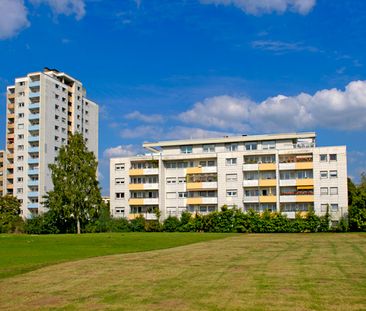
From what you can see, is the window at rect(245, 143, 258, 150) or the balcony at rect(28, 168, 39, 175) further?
the balcony at rect(28, 168, 39, 175)

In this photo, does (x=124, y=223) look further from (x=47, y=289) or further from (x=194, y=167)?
(x=47, y=289)

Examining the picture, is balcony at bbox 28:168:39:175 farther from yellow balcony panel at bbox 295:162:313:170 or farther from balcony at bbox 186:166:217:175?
yellow balcony panel at bbox 295:162:313:170

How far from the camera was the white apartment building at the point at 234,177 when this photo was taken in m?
80.8

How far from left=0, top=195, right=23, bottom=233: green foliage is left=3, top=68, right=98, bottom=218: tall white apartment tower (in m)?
10.3

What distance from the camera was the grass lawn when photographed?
12875mm

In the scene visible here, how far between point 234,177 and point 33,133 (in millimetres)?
55311

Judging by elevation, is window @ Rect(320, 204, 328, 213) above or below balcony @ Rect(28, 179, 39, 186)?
below

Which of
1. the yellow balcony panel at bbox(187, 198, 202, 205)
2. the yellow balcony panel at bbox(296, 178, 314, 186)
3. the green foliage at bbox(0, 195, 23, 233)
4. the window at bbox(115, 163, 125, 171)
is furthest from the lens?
the window at bbox(115, 163, 125, 171)

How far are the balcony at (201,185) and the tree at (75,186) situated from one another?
17481 mm

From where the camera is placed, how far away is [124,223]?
85250 millimetres

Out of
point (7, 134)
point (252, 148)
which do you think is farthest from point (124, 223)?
point (7, 134)

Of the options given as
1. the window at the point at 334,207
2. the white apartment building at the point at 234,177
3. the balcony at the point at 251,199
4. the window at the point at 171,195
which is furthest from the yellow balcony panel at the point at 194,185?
the window at the point at 334,207

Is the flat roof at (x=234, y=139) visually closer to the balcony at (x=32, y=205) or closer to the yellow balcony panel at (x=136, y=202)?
the yellow balcony panel at (x=136, y=202)

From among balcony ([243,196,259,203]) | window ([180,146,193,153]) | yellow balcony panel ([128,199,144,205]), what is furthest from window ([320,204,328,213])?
yellow balcony panel ([128,199,144,205])
